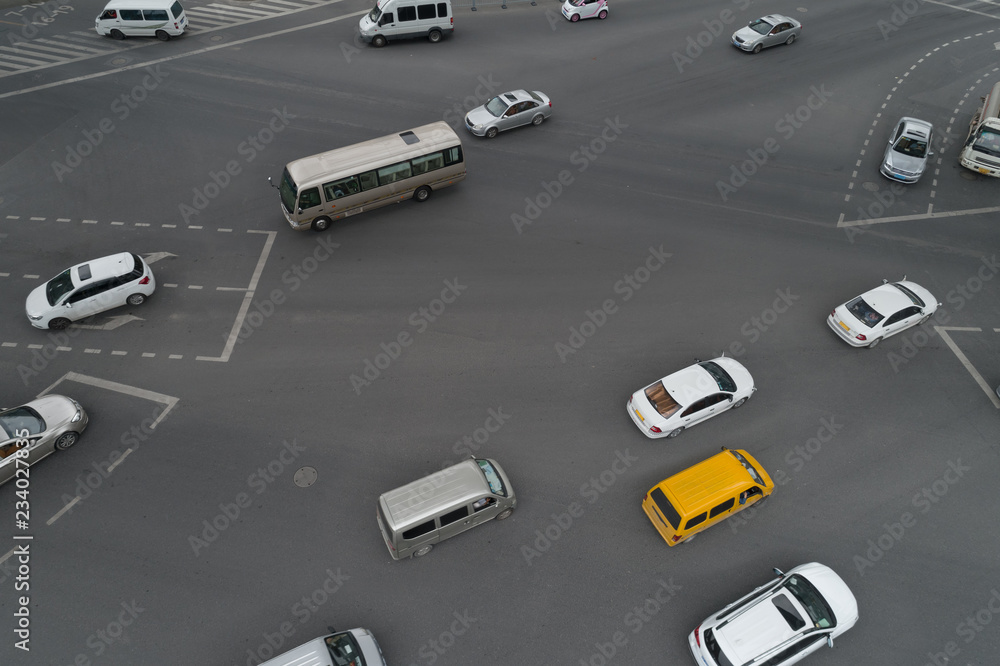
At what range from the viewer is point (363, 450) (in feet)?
62.8

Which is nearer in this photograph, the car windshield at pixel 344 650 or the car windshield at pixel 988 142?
the car windshield at pixel 344 650

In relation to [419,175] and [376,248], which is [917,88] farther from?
[376,248]

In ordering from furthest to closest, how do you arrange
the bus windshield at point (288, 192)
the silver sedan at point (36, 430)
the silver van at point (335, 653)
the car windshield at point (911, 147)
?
the car windshield at point (911, 147)
the bus windshield at point (288, 192)
the silver sedan at point (36, 430)
the silver van at point (335, 653)

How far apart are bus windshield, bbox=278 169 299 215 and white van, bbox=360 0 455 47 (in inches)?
595

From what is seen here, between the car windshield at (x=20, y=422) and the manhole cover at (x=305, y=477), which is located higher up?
the car windshield at (x=20, y=422)

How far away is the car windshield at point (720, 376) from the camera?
1973 centimetres

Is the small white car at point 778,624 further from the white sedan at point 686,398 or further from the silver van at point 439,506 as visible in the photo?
the silver van at point 439,506

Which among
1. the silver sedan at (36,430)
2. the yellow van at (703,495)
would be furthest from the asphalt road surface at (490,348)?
the yellow van at (703,495)

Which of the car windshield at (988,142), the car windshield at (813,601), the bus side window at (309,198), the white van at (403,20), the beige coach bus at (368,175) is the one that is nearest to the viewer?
the car windshield at (813,601)

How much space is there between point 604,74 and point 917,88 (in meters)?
18.0

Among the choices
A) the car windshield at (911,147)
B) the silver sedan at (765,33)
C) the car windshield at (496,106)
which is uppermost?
the silver sedan at (765,33)

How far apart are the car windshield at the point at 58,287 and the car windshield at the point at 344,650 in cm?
1578

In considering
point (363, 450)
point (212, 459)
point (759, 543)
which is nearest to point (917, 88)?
point (759, 543)

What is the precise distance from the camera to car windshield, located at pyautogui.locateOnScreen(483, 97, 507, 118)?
2989 cm
